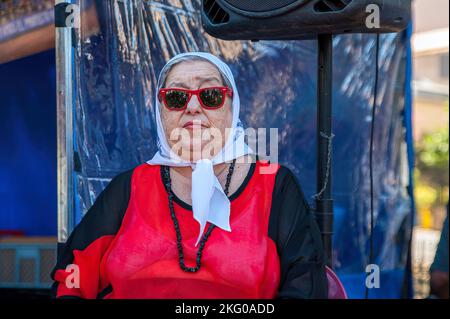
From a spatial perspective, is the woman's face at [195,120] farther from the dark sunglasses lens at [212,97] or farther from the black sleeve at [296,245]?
the black sleeve at [296,245]

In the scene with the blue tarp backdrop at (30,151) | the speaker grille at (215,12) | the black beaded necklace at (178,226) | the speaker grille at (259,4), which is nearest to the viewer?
the black beaded necklace at (178,226)

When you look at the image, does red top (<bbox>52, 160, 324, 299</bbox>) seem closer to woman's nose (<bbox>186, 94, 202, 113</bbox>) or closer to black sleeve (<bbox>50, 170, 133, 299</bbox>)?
black sleeve (<bbox>50, 170, 133, 299</bbox>)

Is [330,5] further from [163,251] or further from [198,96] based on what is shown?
[163,251]

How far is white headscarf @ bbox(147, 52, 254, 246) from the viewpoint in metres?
2.07

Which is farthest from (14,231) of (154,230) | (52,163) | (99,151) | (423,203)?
(423,203)

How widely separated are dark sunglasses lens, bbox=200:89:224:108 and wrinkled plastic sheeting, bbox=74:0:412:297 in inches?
19.8

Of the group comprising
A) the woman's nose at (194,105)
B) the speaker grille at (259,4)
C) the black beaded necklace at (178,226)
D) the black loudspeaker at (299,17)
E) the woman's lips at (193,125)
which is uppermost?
the speaker grille at (259,4)

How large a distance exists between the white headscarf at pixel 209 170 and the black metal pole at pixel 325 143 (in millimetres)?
314

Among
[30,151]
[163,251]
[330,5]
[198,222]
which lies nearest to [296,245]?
[198,222]

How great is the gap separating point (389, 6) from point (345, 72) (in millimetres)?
1514

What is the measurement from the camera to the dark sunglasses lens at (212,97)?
2.12m

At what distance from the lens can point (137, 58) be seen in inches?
100

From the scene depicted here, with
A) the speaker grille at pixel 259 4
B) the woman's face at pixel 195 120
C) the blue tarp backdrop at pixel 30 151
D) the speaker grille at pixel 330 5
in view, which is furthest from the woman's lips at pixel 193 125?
the blue tarp backdrop at pixel 30 151

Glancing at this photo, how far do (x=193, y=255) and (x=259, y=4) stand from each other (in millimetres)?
898
